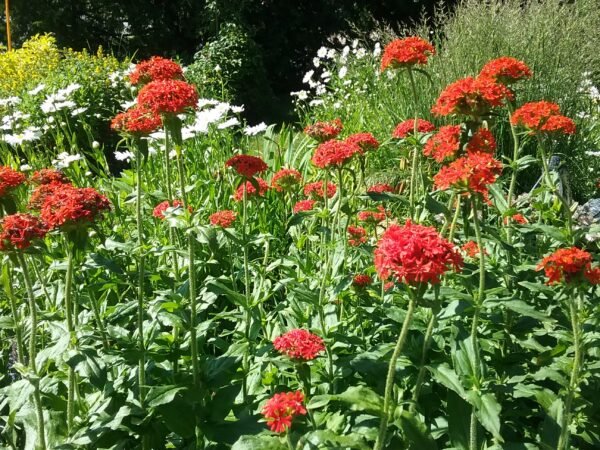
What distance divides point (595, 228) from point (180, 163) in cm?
139

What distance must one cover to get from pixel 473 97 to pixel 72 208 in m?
1.23

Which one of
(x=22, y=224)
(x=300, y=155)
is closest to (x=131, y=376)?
(x=22, y=224)

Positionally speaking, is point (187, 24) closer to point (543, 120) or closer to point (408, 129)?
point (408, 129)

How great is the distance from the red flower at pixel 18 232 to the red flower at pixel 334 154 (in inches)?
37.2

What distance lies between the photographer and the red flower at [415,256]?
53.2 inches

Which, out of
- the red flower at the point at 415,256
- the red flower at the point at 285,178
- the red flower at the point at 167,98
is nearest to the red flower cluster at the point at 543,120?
the red flower at the point at 285,178

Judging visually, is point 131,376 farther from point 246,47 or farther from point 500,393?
point 246,47

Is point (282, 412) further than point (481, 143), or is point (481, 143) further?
point (481, 143)

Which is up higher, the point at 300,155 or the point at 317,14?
the point at 317,14

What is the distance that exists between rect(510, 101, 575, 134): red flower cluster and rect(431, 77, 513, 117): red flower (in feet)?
0.88

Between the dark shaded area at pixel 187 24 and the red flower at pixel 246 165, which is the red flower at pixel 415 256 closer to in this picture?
the red flower at pixel 246 165

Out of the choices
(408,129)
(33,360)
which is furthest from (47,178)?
(408,129)

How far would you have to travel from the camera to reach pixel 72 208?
1728mm

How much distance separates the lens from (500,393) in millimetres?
1938
